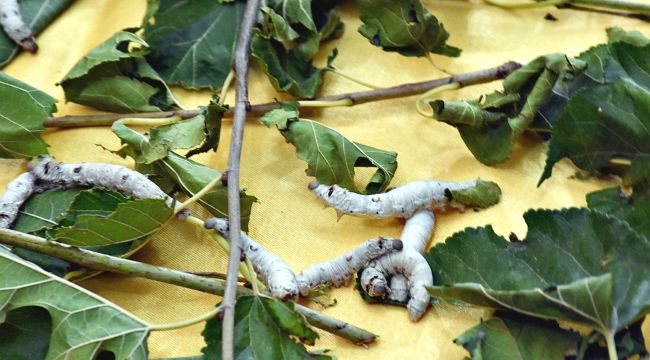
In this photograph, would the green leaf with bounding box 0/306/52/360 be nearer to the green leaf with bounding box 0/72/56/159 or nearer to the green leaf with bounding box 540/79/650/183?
the green leaf with bounding box 0/72/56/159

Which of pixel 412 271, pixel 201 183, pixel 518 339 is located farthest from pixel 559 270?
pixel 201 183

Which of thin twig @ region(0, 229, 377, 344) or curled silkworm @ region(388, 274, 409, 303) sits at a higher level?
thin twig @ region(0, 229, 377, 344)

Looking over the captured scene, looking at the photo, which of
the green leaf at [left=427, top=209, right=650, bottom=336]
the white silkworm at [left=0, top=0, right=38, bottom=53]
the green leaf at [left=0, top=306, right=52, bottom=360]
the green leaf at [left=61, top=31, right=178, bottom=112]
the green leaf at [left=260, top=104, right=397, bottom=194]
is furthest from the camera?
the white silkworm at [left=0, top=0, right=38, bottom=53]

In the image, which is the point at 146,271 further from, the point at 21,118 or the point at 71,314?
the point at 21,118

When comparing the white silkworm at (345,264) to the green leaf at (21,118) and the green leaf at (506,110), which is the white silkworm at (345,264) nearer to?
the green leaf at (506,110)

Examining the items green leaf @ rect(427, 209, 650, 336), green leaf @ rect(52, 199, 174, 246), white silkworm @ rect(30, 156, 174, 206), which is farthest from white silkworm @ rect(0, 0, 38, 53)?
green leaf @ rect(427, 209, 650, 336)

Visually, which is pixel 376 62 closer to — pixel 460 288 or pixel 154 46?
pixel 154 46

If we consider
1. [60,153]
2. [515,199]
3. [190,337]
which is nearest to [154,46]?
[60,153]
